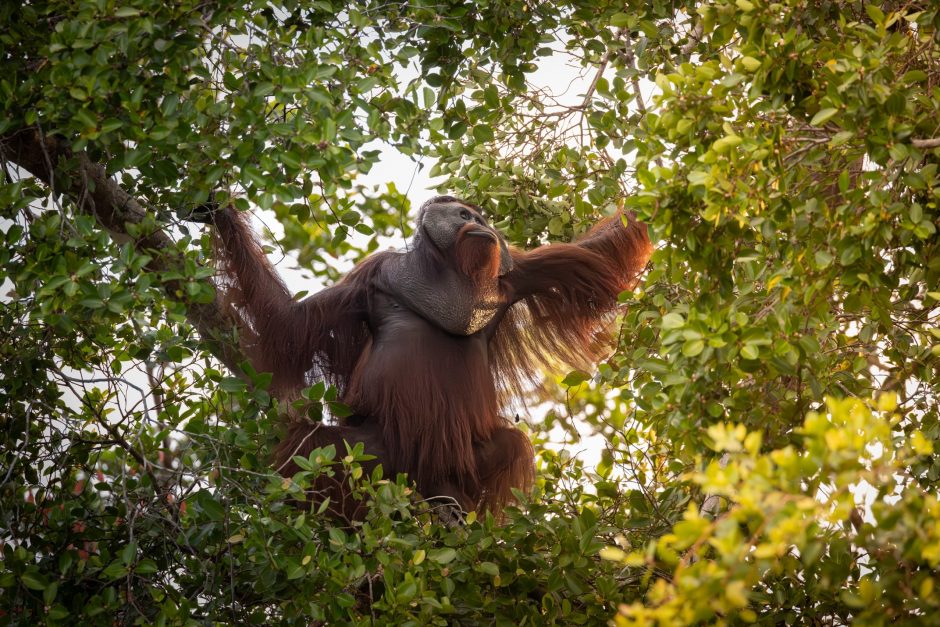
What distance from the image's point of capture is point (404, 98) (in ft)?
12.5

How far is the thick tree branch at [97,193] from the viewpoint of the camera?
3807mm

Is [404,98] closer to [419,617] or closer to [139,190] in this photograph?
[139,190]

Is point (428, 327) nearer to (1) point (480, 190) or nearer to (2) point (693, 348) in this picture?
(1) point (480, 190)

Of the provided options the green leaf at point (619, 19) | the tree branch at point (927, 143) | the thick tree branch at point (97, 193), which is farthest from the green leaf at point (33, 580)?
the tree branch at point (927, 143)

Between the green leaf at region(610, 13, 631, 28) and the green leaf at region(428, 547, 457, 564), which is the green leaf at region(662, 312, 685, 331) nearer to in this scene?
the green leaf at region(428, 547, 457, 564)

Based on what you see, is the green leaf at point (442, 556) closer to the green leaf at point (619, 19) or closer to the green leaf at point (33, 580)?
the green leaf at point (33, 580)

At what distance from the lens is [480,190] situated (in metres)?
4.59

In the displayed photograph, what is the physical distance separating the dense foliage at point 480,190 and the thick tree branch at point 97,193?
13mm

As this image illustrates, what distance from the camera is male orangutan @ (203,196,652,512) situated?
15.0 feet

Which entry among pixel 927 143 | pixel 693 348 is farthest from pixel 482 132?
pixel 927 143

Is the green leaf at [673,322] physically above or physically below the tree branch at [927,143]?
below

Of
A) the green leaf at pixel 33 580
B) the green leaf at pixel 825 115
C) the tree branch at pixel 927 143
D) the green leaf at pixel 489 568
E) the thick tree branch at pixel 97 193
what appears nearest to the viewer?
the green leaf at pixel 825 115

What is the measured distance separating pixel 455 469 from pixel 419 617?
1.39m

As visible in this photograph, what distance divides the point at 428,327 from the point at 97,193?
1.63 m
